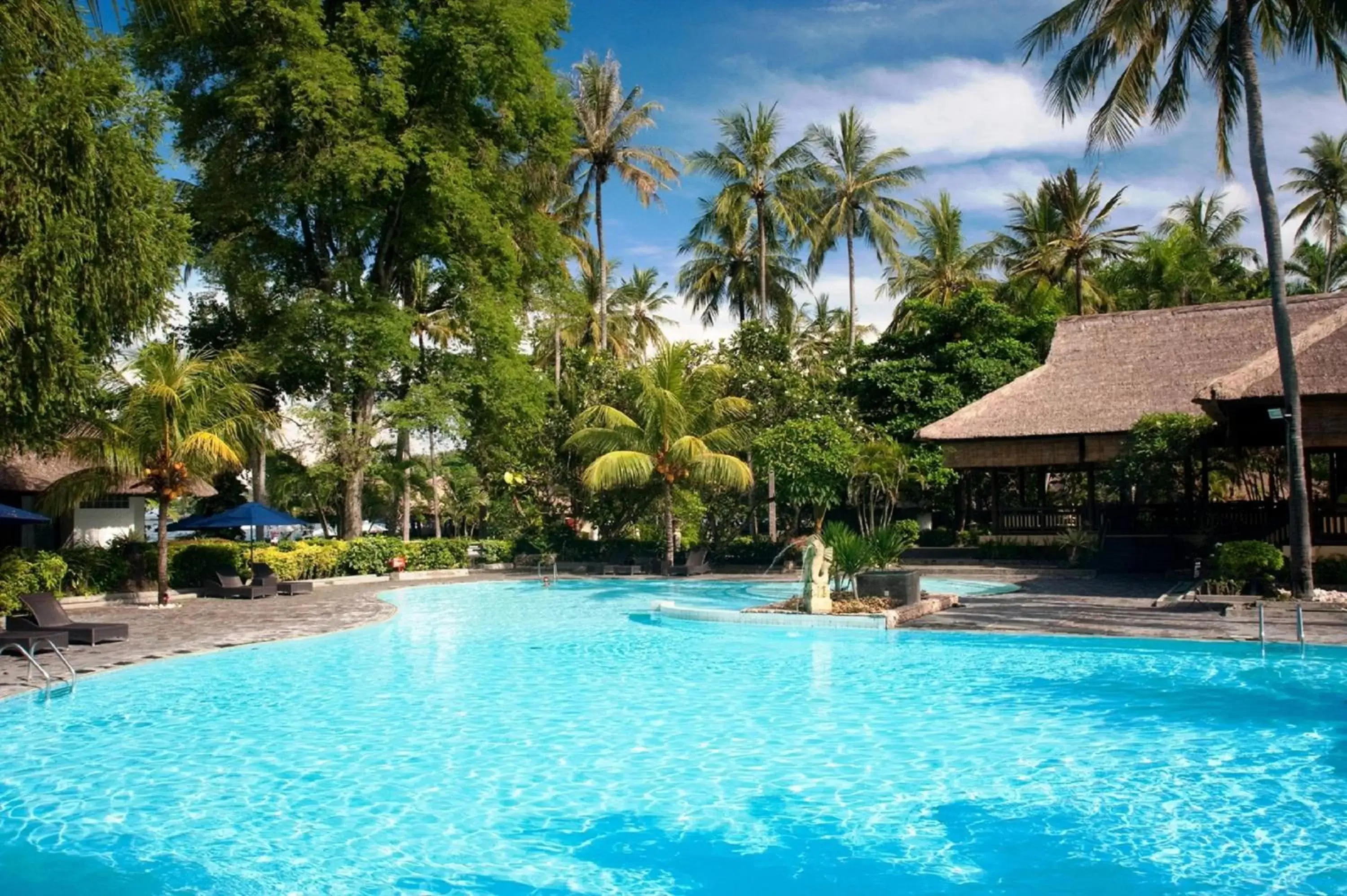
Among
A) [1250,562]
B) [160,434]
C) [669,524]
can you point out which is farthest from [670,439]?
[1250,562]

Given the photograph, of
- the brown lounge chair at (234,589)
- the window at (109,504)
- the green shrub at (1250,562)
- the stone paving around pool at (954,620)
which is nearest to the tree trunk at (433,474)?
the brown lounge chair at (234,589)

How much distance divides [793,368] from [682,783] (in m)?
26.1

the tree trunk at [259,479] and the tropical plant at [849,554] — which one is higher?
the tree trunk at [259,479]

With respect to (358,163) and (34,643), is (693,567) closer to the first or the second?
(358,163)

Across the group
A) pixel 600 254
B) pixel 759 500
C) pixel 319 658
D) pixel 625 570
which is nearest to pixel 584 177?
pixel 600 254

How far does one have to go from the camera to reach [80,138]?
1455 centimetres

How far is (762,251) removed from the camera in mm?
39000

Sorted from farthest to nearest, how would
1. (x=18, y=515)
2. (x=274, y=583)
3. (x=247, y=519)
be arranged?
(x=247, y=519) → (x=274, y=583) → (x=18, y=515)

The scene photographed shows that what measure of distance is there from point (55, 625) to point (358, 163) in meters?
13.9

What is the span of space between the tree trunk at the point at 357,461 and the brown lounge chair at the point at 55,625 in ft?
41.7

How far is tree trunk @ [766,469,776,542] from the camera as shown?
29594 millimetres

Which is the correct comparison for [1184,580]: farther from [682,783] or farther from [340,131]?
[340,131]

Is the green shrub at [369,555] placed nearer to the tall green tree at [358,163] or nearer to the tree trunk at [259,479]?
the tall green tree at [358,163]

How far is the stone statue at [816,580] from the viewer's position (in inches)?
630
